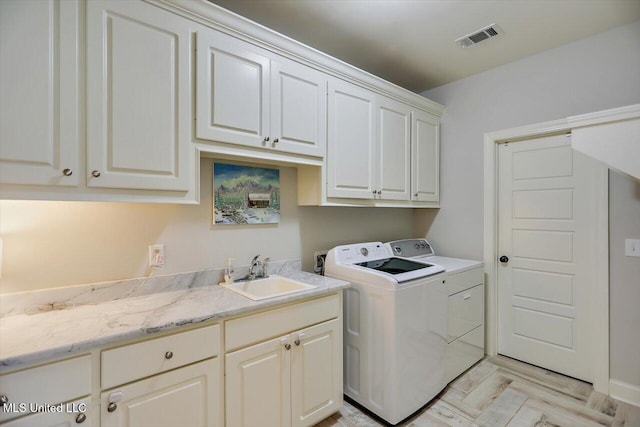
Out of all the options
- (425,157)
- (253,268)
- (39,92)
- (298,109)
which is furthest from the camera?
(425,157)

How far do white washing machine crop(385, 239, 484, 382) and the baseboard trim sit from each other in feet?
2.76

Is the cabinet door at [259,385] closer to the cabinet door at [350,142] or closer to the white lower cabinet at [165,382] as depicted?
the white lower cabinet at [165,382]

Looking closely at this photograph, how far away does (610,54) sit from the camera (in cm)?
213

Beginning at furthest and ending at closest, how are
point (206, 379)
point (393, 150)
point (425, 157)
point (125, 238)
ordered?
1. point (425, 157)
2. point (393, 150)
3. point (125, 238)
4. point (206, 379)

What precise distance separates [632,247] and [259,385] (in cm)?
260

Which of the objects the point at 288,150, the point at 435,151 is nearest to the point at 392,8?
the point at 288,150

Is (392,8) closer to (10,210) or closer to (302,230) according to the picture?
(302,230)

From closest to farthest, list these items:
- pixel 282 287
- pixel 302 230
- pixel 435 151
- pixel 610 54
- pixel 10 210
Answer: pixel 10 210, pixel 282 287, pixel 610 54, pixel 302 230, pixel 435 151

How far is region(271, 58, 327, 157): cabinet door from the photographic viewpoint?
5.81 ft

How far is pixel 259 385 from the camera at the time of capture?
1483 millimetres

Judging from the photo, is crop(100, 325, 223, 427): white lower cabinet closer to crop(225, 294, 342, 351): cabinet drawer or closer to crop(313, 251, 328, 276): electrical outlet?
crop(225, 294, 342, 351): cabinet drawer

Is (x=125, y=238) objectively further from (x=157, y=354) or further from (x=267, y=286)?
(x=267, y=286)

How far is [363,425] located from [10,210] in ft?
7.23

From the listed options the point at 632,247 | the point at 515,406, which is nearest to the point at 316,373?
the point at 515,406
